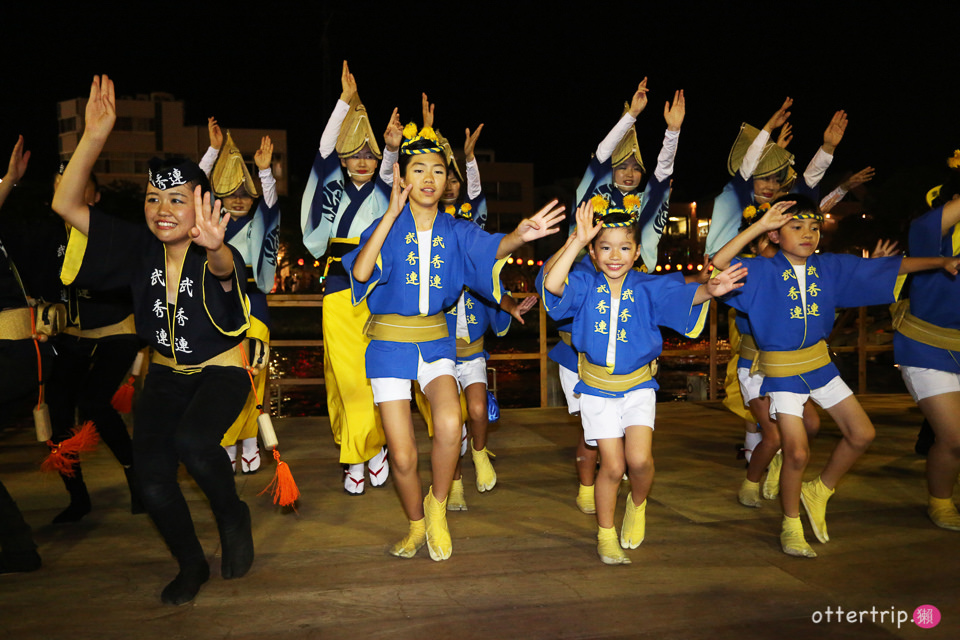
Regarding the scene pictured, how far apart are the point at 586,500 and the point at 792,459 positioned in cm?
121

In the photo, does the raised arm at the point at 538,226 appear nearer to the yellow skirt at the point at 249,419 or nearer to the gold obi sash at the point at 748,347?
the gold obi sash at the point at 748,347

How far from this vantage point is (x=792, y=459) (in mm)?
3699

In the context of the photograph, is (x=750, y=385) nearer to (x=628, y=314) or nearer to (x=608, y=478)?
(x=628, y=314)

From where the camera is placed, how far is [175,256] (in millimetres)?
3311

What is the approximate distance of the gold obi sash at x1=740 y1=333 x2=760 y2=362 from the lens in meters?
4.48

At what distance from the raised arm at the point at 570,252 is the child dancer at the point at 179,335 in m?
1.40

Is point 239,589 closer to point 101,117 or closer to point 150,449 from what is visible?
point 150,449

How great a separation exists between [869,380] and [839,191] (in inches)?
346

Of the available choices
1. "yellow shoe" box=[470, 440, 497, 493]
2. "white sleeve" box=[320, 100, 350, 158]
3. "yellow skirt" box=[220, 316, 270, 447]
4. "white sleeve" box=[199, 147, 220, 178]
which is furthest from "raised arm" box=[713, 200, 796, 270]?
"white sleeve" box=[199, 147, 220, 178]

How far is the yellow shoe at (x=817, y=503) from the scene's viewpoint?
12.6 feet

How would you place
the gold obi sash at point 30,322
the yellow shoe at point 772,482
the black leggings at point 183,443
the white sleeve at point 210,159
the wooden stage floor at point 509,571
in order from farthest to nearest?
the white sleeve at point 210,159
the yellow shoe at point 772,482
the gold obi sash at point 30,322
the black leggings at point 183,443
the wooden stage floor at point 509,571

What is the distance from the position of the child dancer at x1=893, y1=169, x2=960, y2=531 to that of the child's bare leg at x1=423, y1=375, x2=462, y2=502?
252 cm

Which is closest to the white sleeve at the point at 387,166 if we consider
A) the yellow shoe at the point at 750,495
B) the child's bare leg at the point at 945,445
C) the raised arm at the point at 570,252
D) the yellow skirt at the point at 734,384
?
the raised arm at the point at 570,252

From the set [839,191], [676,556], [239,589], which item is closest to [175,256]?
[239,589]
